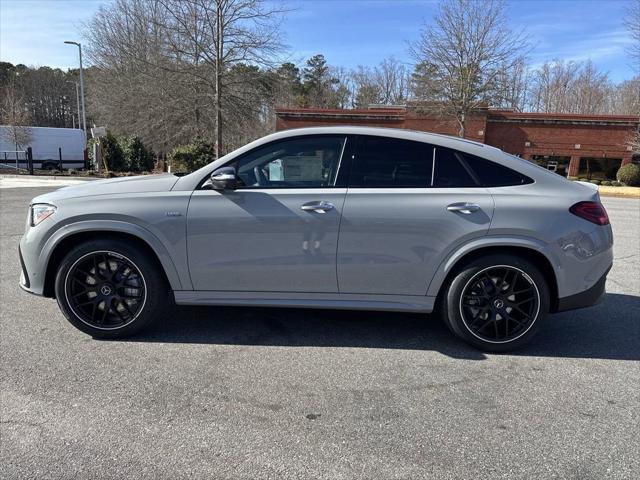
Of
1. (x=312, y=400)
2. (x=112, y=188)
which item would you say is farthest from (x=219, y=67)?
(x=312, y=400)

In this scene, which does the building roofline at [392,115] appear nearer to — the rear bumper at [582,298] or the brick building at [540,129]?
the brick building at [540,129]

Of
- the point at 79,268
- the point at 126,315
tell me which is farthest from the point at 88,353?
the point at 79,268

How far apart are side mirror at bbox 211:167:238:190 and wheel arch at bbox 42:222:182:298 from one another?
0.68m

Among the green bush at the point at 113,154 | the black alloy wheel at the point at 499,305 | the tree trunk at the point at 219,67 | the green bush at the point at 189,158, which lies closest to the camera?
the black alloy wheel at the point at 499,305

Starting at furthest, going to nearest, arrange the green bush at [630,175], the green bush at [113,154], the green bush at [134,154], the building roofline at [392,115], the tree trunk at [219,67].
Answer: the building roofline at [392,115] → the green bush at [134,154] → the green bush at [113,154] → the green bush at [630,175] → the tree trunk at [219,67]

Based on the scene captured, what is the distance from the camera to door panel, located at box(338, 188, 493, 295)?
3543mm

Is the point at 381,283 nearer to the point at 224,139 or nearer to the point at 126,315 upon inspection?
the point at 126,315

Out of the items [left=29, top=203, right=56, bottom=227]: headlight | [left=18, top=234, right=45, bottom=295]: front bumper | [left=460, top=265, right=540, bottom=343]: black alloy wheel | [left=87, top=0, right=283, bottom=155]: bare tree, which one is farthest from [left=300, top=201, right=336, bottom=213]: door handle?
[left=87, top=0, right=283, bottom=155]: bare tree

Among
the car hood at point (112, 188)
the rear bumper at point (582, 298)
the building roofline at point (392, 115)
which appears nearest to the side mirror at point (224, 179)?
the car hood at point (112, 188)

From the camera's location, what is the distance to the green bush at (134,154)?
28.1 metres

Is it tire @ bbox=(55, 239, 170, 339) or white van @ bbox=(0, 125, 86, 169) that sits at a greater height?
white van @ bbox=(0, 125, 86, 169)

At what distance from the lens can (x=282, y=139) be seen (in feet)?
12.5

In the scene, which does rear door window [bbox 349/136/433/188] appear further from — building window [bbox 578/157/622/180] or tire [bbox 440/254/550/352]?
building window [bbox 578/157/622/180]

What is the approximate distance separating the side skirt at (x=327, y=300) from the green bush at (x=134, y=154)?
89.2ft
